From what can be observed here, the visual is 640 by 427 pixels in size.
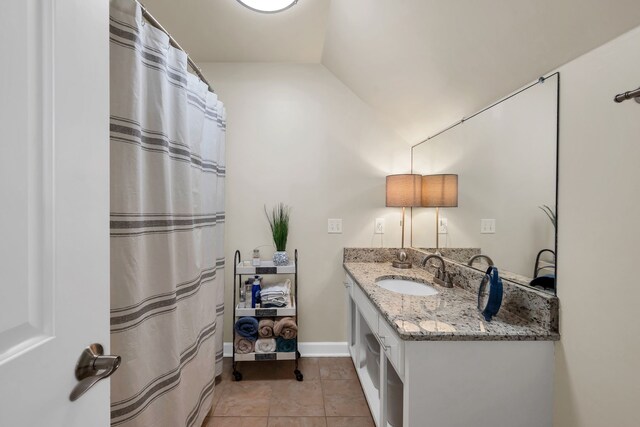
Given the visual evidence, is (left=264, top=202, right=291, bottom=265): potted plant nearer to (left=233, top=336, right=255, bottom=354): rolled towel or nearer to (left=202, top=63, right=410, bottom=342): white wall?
(left=202, top=63, right=410, bottom=342): white wall

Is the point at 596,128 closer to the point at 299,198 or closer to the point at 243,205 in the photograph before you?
the point at 299,198

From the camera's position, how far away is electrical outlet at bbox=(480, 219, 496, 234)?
1448 mm

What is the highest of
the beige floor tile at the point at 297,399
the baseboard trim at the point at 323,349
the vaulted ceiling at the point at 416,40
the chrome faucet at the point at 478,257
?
the vaulted ceiling at the point at 416,40

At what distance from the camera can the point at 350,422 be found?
5.30ft

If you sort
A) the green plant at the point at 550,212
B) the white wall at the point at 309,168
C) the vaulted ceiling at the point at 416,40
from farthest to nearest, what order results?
the white wall at the point at 309,168 < the green plant at the point at 550,212 < the vaulted ceiling at the point at 416,40

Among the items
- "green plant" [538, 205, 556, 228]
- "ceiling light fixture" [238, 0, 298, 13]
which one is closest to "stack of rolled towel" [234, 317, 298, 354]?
"green plant" [538, 205, 556, 228]

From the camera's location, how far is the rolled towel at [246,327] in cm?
193

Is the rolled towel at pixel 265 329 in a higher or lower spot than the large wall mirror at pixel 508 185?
lower

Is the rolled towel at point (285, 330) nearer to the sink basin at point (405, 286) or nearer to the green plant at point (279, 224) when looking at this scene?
the green plant at point (279, 224)

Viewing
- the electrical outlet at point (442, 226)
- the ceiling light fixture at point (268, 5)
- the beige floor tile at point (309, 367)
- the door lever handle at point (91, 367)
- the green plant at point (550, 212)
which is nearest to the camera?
the door lever handle at point (91, 367)

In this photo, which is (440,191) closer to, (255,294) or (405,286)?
(405,286)

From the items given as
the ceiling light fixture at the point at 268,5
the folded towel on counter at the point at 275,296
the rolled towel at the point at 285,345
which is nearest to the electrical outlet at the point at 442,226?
the folded towel on counter at the point at 275,296

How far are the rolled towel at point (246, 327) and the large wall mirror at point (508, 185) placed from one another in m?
1.38

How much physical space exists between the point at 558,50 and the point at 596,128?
12.9 inches
